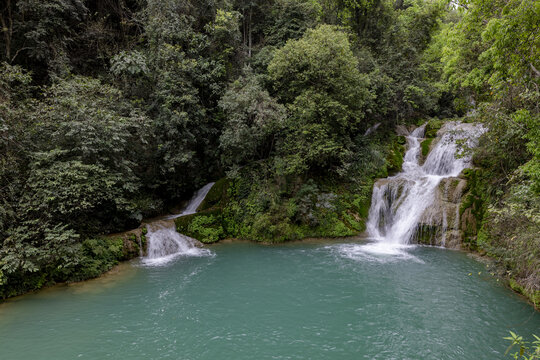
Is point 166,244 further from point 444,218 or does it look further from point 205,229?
point 444,218

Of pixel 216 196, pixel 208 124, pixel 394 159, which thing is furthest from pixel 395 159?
pixel 208 124

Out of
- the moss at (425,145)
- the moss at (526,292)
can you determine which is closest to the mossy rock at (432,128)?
the moss at (425,145)

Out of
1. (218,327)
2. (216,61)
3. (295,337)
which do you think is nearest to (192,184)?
(216,61)

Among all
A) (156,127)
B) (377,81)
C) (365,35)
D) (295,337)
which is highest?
(365,35)

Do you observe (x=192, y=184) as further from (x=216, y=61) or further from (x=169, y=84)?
(x=216, y=61)

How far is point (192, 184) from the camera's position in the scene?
16.0 m

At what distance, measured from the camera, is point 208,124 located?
52.4ft

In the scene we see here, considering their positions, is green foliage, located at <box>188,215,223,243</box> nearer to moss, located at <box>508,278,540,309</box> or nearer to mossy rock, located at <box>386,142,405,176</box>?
mossy rock, located at <box>386,142,405,176</box>

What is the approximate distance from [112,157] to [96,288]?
4.56 metres

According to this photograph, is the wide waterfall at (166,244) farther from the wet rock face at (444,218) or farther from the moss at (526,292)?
the moss at (526,292)

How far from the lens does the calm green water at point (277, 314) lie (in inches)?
248

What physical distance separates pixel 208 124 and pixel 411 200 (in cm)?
1076

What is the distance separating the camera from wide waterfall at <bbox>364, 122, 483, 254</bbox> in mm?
12633

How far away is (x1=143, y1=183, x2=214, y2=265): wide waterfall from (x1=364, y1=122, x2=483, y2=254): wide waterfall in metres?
7.37
